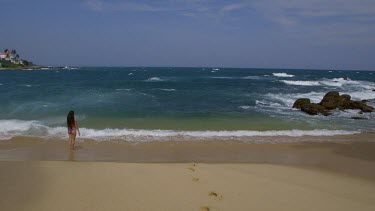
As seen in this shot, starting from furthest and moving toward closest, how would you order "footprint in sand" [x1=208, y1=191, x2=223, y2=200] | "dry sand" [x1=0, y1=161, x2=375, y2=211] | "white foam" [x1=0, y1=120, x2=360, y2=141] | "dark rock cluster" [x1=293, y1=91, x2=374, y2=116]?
"dark rock cluster" [x1=293, y1=91, x2=374, y2=116]
"white foam" [x1=0, y1=120, x2=360, y2=141]
"footprint in sand" [x1=208, y1=191, x2=223, y2=200]
"dry sand" [x1=0, y1=161, x2=375, y2=211]

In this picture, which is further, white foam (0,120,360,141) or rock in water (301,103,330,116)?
→ rock in water (301,103,330,116)

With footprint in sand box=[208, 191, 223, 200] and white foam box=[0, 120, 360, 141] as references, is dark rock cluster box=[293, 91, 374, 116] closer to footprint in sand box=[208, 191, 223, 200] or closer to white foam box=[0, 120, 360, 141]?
white foam box=[0, 120, 360, 141]

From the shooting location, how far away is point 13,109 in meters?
18.1

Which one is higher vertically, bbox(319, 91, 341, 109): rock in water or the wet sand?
bbox(319, 91, 341, 109): rock in water

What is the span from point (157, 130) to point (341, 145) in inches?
285

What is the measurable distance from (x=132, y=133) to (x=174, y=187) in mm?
6744

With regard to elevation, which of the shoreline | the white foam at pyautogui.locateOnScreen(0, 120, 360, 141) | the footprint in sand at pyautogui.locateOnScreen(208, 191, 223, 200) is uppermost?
the footprint in sand at pyautogui.locateOnScreen(208, 191, 223, 200)

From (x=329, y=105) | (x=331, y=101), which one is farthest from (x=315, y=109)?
(x=331, y=101)

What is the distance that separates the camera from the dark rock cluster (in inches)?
745

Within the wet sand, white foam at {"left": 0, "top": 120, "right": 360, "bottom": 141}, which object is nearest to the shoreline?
the wet sand

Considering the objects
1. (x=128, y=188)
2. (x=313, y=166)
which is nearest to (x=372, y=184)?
(x=313, y=166)

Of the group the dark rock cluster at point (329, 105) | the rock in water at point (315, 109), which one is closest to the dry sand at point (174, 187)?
the rock in water at point (315, 109)

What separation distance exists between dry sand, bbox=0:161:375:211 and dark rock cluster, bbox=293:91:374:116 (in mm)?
12179

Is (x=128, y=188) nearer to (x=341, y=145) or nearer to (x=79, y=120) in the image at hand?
(x=341, y=145)
